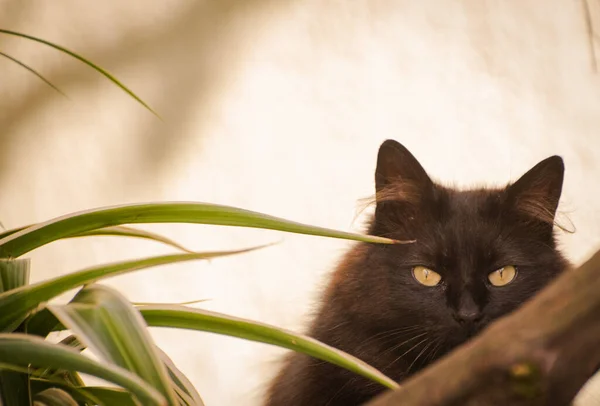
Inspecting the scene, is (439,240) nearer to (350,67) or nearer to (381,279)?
(381,279)

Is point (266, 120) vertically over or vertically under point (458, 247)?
over

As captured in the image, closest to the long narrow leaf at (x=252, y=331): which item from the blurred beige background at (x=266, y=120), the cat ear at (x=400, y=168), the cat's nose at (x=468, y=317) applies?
the cat's nose at (x=468, y=317)

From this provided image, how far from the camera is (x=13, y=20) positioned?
4.57 feet

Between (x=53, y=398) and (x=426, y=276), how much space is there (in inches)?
20.7

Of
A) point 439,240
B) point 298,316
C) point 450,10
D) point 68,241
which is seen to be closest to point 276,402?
point 298,316

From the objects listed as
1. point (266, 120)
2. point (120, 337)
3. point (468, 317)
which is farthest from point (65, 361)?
point (266, 120)

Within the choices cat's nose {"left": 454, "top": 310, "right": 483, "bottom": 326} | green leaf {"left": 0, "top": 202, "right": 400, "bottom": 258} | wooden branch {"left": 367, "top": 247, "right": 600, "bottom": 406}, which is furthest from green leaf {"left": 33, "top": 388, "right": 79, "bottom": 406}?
cat's nose {"left": 454, "top": 310, "right": 483, "bottom": 326}

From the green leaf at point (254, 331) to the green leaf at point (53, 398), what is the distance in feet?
0.36

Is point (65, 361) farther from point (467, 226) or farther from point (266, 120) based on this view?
point (266, 120)

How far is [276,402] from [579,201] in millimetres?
644

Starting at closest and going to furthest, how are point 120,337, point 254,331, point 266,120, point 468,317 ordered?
1. point 120,337
2. point 254,331
3. point 468,317
4. point 266,120

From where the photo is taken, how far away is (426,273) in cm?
97

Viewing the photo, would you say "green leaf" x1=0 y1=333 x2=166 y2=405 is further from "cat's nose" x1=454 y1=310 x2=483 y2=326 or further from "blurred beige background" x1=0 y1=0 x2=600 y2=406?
"blurred beige background" x1=0 y1=0 x2=600 y2=406

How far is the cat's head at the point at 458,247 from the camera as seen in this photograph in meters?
0.93
